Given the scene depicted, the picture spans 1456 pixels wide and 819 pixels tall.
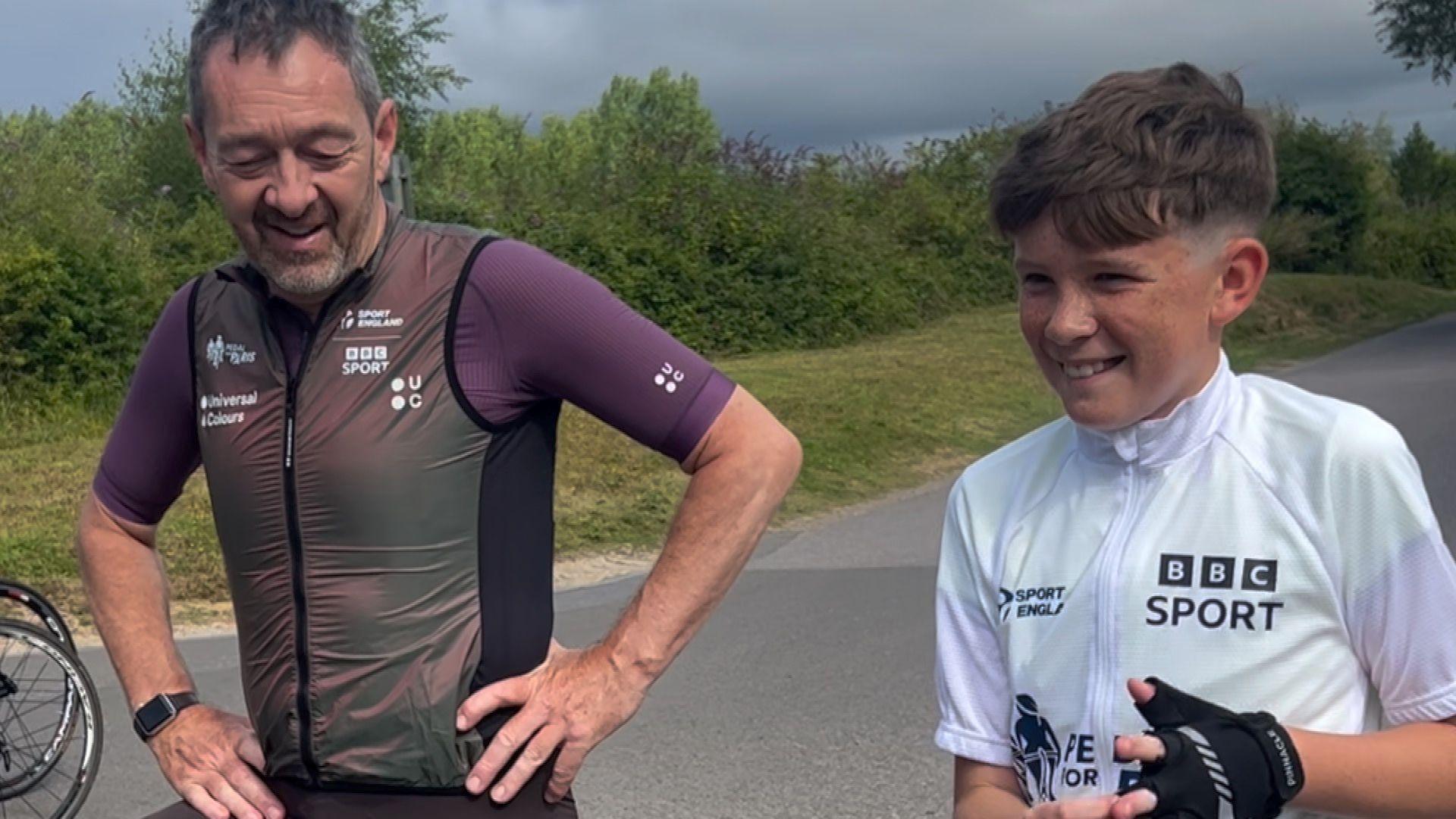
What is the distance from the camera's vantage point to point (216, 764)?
8.15 feet

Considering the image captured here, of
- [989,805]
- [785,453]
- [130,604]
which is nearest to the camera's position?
[989,805]

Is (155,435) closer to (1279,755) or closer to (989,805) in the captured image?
(989,805)

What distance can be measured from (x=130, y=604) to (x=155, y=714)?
23 centimetres

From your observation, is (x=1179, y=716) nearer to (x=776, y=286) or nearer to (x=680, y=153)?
(x=776, y=286)

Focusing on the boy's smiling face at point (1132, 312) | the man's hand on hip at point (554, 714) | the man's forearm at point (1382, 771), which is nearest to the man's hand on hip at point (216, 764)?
the man's hand on hip at point (554, 714)

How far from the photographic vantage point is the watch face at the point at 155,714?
258 centimetres

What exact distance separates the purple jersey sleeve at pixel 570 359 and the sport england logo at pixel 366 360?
0.11m

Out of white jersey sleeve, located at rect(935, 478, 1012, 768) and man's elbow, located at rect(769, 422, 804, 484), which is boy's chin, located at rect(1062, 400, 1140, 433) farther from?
man's elbow, located at rect(769, 422, 804, 484)

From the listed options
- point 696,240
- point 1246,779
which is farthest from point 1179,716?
point 696,240

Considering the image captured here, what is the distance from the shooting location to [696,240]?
23625 mm

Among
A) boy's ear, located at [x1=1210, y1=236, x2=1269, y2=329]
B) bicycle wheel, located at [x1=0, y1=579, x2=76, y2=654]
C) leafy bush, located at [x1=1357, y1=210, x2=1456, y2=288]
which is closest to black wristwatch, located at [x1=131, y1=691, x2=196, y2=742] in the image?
boy's ear, located at [x1=1210, y1=236, x2=1269, y2=329]

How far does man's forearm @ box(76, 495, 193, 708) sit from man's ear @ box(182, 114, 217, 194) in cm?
67

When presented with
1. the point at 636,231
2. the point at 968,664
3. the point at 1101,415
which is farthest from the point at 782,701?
the point at 636,231

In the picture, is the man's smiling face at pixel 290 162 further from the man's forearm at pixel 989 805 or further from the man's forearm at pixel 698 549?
the man's forearm at pixel 989 805
